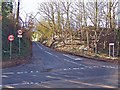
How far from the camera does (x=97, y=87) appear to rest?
10.5 metres

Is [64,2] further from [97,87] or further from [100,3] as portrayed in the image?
[97,87]

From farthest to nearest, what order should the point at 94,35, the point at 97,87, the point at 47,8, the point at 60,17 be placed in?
the point at 47,8 < the point at 60,17 < the point at 94,35 < the point at 97,87

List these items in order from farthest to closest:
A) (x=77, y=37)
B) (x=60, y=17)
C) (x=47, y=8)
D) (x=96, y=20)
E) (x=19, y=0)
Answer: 1. (x=47, y=8)
2. (x=60, y=17)
3. (x=77, y=37)
4. (x=96, y=20)
5. (x=19, y=0)

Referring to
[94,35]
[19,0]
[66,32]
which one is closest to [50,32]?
[66,32]

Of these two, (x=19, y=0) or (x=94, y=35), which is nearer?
(x=19, y=0)

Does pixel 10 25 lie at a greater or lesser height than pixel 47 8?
lesser

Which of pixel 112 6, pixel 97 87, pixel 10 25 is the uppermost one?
pixel 112 6

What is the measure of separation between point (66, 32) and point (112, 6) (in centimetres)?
1329

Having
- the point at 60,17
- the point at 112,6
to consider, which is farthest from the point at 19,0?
the point at 60,17

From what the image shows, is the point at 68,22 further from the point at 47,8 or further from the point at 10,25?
the point at 10,25

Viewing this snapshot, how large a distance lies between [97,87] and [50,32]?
50.4 metres

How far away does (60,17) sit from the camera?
54969 mm

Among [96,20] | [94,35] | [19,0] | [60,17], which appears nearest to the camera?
[19,0]

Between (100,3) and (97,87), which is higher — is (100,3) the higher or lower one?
the higher one
